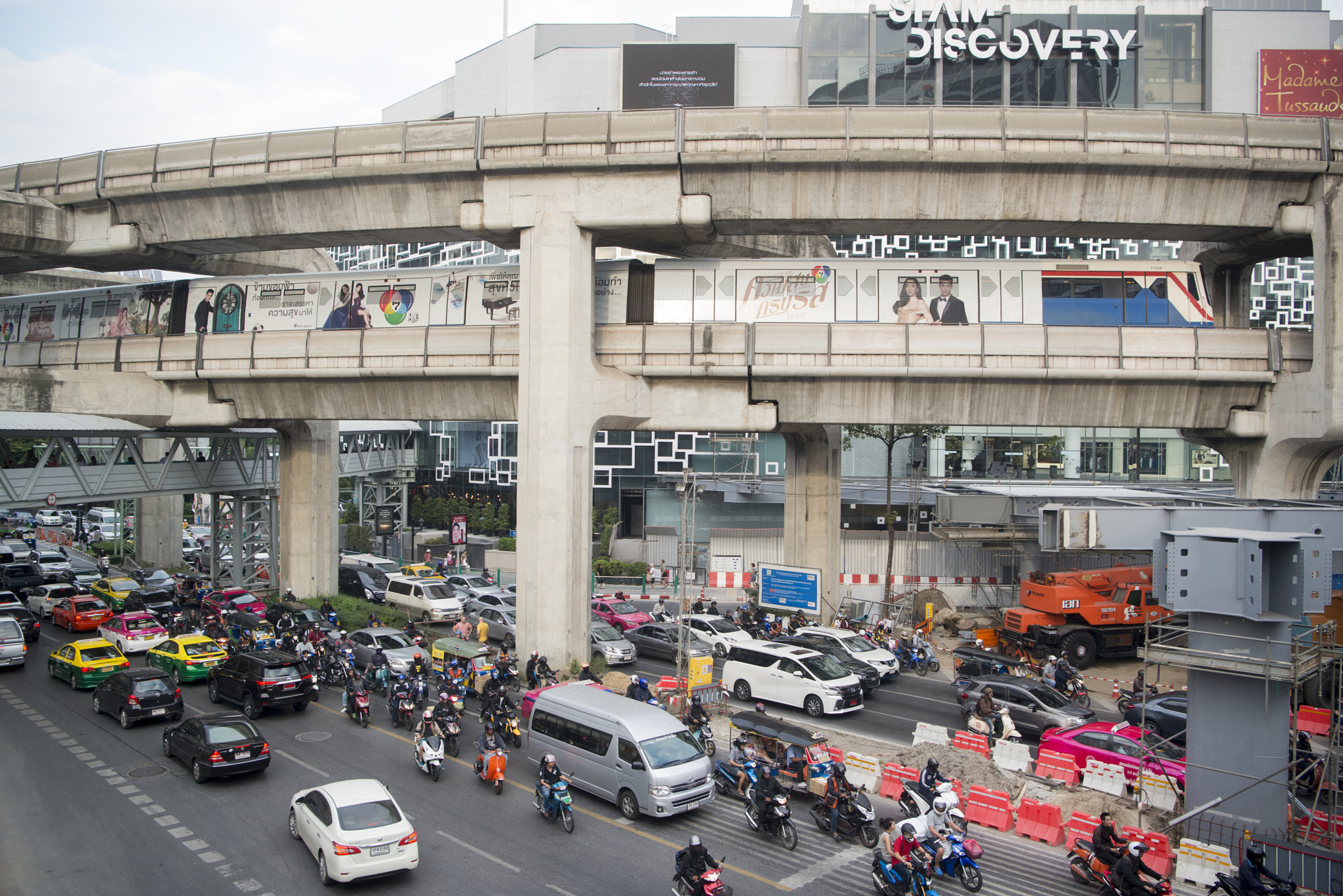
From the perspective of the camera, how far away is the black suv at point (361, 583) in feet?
131

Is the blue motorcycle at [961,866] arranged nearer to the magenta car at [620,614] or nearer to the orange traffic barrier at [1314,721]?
the orange traffic barrier at [1314,721]

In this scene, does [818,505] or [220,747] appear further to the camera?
[818,505]

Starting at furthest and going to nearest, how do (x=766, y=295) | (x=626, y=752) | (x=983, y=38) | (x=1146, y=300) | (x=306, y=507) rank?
(x=983, y=38) → (x=306, y=507) → (x=766, y=295) → (x=1146, y=300) → (x=626, y=752)

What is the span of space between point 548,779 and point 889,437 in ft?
96.0

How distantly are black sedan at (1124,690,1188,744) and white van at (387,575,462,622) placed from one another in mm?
25073

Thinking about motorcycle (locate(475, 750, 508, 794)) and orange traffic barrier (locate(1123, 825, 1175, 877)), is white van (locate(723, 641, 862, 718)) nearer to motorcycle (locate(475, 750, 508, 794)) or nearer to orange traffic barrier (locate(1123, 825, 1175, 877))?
motorcycle (locate(475, 750, 508, 794))

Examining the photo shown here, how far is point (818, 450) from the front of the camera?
34188 millimetres

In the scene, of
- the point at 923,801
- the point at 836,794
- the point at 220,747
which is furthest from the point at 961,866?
the point at 220,747

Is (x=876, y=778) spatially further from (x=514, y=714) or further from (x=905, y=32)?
(x=905, y=32)

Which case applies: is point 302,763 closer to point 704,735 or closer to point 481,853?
point 481,853

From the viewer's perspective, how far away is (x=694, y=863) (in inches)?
479

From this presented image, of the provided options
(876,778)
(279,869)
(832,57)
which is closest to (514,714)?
(279,869)

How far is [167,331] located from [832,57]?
45.3m

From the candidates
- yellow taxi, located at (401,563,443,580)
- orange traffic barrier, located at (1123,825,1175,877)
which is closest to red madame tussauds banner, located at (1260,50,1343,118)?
orange traffic barrier, located at (1123,825,1175,877)
